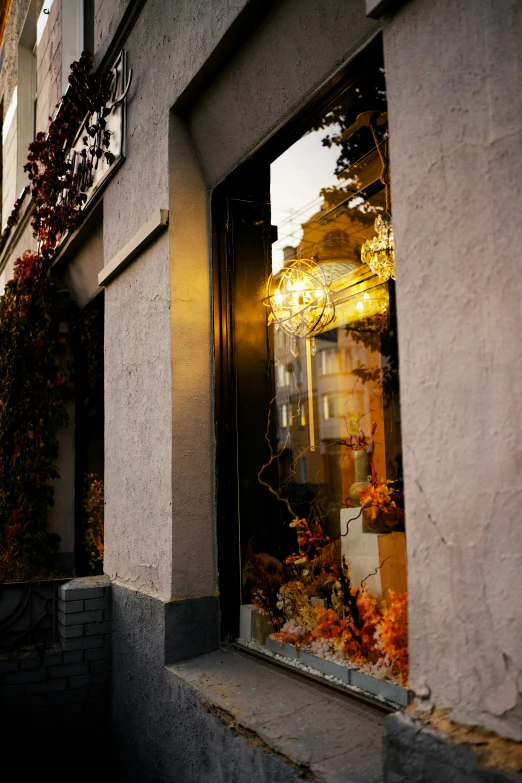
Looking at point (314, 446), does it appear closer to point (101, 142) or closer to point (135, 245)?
point (135, 245)

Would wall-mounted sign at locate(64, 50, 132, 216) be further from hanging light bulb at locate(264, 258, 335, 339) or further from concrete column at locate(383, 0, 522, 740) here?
concrete column at locate(383, 0, 522, 740)

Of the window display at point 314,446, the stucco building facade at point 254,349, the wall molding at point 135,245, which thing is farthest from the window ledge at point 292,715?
the wall molding at point 135,245

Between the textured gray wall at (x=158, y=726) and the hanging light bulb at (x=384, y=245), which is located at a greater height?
the hanging light bulb at (x=384, y=245)

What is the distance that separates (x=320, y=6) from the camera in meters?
2.75

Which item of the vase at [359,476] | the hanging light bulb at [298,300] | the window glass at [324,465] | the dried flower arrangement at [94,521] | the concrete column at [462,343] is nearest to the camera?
the concrete column at [462,343]

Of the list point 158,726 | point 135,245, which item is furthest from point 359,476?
point 135,245

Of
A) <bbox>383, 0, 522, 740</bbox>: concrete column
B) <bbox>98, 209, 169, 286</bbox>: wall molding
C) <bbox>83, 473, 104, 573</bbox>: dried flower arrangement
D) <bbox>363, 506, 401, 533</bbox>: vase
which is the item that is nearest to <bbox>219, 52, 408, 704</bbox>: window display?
<bbox>363, 506, 401, 533</bbox>: vase

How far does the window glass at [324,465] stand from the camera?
3.17 metres

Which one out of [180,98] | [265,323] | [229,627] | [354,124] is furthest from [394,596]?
[180,98]

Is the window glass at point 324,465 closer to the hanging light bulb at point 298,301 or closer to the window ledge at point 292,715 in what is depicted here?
the hanging light bulb at point 298,301

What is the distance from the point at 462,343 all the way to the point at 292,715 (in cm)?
175

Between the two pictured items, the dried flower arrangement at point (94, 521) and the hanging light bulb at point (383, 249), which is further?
the dried flower arrangement at point (94, 521)

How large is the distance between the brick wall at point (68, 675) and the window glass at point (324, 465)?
47.3 inches

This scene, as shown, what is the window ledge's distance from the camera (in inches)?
90.3
